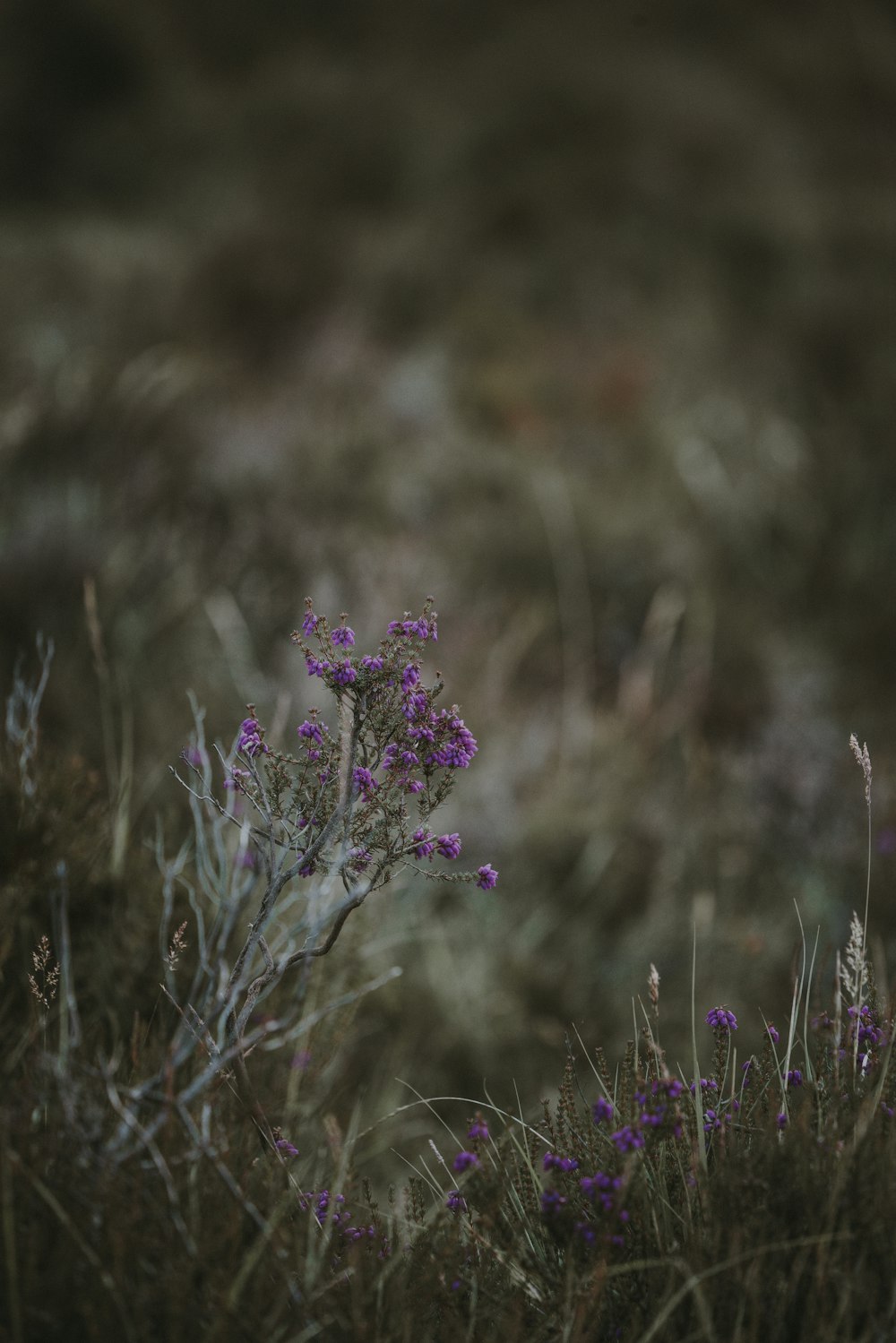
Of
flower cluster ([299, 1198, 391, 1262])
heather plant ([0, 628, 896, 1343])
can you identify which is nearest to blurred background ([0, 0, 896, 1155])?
flower cluster ([299, 1198, 391, 1262])

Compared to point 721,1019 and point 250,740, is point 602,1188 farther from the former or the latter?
point 250,740

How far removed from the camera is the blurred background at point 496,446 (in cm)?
311

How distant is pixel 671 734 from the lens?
14.9ft

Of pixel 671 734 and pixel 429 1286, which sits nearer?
pixel 429 1286

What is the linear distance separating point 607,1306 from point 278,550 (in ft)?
11.5

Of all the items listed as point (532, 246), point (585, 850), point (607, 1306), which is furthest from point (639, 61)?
point (607, 1306)

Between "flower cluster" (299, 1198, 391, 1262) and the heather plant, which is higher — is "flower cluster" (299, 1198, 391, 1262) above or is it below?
below

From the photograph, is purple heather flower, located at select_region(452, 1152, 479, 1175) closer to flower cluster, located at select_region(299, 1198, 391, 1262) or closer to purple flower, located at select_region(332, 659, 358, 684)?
flower cluster, located at select_region(299, 1198, 391, 1262)

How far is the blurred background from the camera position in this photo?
10.2 feet

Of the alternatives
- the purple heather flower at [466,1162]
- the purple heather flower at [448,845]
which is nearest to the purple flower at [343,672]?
the purple heather flower at [448,845]

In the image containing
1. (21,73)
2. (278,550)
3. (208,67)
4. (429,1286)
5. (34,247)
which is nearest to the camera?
(429,1286)

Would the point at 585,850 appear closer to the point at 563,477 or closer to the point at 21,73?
the point at 563,477

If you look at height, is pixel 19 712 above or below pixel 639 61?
below

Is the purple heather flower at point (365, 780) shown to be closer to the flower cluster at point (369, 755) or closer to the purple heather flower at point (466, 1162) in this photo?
the flower cluster at point (369, 755)
